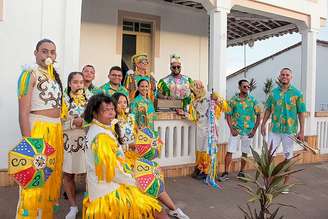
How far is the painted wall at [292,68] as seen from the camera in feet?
65.7

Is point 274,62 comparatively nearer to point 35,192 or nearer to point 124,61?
point 124,61

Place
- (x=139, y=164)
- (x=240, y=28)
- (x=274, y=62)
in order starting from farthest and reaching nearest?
(x=274, y=62), (x=240, y=28), (x=139, y=164)

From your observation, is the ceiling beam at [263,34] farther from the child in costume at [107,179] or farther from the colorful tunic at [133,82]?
the child in costume at [107,179]

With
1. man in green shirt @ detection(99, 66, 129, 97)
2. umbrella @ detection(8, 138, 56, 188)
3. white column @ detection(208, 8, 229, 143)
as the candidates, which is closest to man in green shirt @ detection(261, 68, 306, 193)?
white column @ detection(208, 8, 229, 143)

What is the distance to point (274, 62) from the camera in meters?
23.4

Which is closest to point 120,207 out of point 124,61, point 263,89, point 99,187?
point 99,187

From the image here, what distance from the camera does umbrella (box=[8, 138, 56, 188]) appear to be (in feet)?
9.18

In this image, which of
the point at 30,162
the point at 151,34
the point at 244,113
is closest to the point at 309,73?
the point at 244,113

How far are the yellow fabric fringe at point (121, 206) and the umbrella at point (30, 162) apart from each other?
1.60 feet

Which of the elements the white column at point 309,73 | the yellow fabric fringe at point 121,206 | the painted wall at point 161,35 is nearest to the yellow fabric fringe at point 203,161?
the yellow fabric fringe at point 121,206

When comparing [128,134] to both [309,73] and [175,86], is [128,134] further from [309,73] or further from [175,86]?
[309,73]

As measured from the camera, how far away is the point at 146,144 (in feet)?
12.6

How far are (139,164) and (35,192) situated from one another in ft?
3.12

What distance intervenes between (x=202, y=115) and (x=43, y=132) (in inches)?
124
